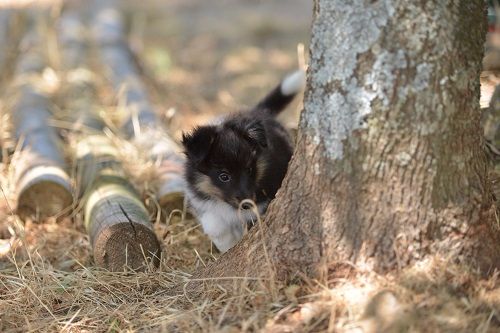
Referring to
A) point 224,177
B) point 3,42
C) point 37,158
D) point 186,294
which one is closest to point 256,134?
point 224,177

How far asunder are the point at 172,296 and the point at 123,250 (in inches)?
25.3

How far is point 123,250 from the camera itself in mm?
4297

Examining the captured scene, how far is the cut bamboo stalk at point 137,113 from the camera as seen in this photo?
533 cm

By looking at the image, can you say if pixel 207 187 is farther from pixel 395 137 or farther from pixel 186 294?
pixel 395 137

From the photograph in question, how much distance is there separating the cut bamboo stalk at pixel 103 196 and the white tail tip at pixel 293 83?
1.48m

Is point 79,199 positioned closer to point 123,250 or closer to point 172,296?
point 123,250

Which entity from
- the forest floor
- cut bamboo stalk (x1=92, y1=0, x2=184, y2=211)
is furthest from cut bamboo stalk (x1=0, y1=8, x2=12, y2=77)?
the forest floor

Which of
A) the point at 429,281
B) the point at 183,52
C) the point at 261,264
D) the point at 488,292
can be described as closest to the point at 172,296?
the point at 261,264

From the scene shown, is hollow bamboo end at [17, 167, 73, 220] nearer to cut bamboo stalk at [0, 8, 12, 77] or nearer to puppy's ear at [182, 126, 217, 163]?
puppy's ear at [182, 126, 217, 163]

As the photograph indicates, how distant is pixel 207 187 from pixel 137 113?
241 cm

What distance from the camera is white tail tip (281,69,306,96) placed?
223 inches

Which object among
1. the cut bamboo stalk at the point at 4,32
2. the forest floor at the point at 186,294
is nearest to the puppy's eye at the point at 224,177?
the forest floor at the point at 186,294

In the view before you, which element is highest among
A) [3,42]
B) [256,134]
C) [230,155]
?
[256,134]

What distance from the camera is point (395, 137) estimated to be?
3.13 m
